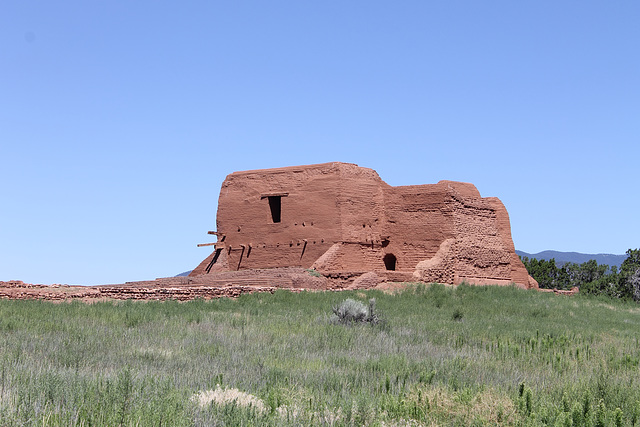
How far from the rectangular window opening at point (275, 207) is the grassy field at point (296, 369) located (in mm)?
12637

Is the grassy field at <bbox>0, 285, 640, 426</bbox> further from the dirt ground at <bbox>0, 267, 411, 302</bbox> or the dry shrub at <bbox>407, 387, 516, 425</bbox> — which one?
the dirt ground at <bbox>0, 267, 411, 302</bbox>

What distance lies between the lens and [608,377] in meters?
8.55

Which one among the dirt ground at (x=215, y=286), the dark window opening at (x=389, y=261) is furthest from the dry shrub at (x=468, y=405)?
the dark window opening at (x=389, y=261)

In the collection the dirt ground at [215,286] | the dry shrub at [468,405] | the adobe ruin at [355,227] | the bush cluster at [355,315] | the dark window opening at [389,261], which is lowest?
the dry shrub at [468,405]

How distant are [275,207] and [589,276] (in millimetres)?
28809

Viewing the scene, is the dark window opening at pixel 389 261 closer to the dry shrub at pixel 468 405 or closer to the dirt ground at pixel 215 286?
the dirt ground at pixel 215 286

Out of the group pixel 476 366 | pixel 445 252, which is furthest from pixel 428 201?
pixel 476 366

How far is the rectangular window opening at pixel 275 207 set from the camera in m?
29.5

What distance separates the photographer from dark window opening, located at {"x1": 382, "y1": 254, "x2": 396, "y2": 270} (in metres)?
29.7

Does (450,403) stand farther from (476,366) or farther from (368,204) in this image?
(368,204)

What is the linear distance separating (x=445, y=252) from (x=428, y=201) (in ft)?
7.89

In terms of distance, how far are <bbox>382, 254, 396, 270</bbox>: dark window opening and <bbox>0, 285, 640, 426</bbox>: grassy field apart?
41.0ft

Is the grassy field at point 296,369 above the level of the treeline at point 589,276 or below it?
below

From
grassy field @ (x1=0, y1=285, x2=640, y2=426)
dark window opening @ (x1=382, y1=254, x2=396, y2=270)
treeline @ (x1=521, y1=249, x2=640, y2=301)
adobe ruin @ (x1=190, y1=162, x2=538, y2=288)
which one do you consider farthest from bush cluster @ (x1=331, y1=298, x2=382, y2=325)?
treeline @ (x1=521, y1=249, x2=640, y2=301)
